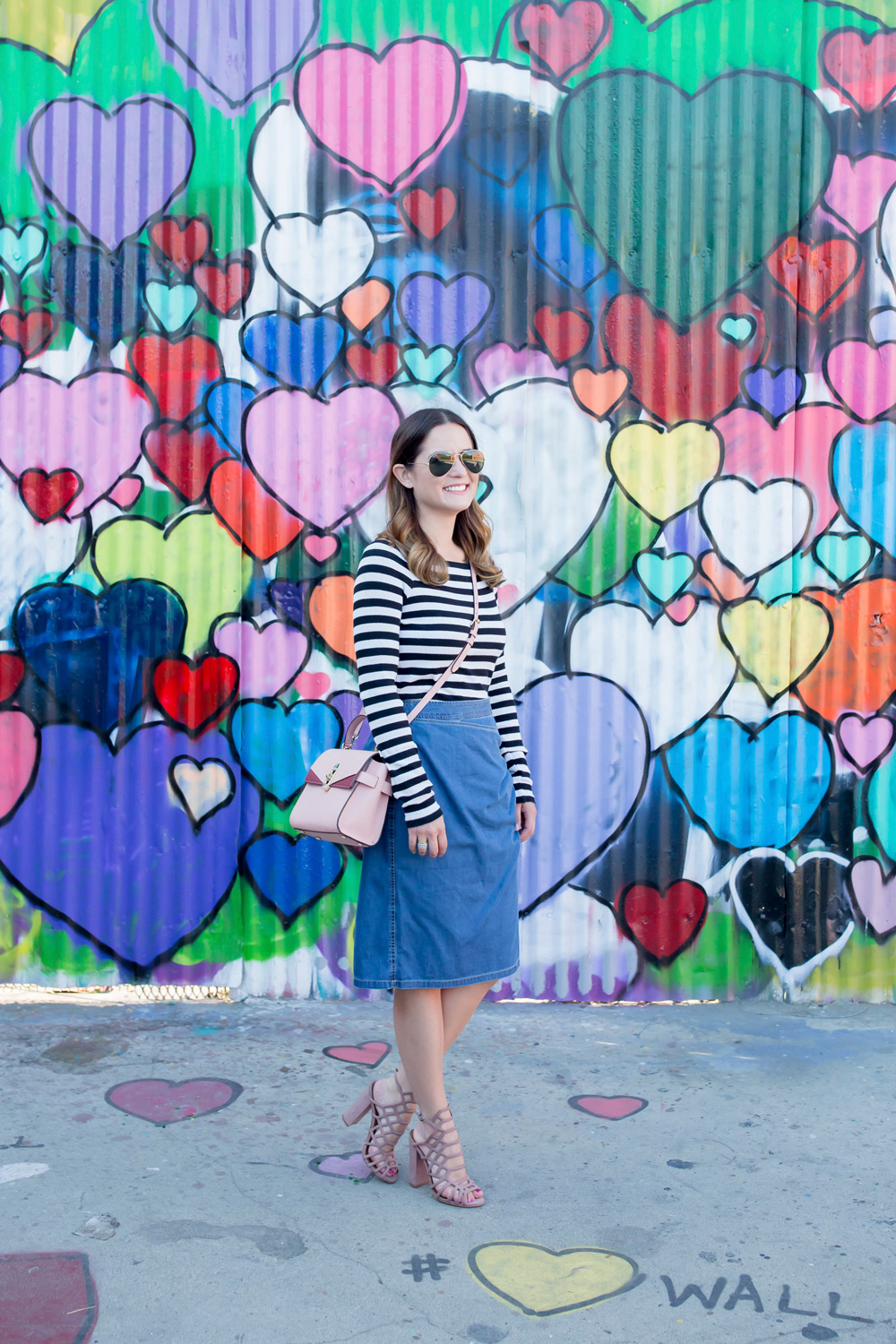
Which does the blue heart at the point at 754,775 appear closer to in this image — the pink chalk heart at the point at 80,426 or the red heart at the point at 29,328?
the pink chalk heart at the point at 80,426

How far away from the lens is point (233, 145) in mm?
4141

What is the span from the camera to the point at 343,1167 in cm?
290

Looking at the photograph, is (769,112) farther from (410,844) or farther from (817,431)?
(410,844)

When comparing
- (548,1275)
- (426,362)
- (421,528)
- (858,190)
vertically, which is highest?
(858,190)

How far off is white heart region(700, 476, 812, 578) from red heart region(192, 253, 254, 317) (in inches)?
74.5

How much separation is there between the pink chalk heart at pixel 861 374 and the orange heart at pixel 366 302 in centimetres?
169

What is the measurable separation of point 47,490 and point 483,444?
1.66 meters

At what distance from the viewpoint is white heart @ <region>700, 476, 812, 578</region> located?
13.8 ft

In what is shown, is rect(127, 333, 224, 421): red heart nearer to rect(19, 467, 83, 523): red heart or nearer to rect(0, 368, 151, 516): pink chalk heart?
rect(0, 368, 151, 516): pink chalk heart

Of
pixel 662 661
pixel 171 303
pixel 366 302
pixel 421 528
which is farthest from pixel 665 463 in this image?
pixel 171 303

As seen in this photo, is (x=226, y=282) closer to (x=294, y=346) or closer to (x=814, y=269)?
(x=294, y=346)

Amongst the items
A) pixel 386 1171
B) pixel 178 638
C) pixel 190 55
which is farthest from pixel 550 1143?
pixel 190 55

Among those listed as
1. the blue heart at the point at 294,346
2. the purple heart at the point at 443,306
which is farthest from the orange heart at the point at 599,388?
the blue heart at the point at 294,346

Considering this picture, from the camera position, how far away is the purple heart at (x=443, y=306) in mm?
4160
